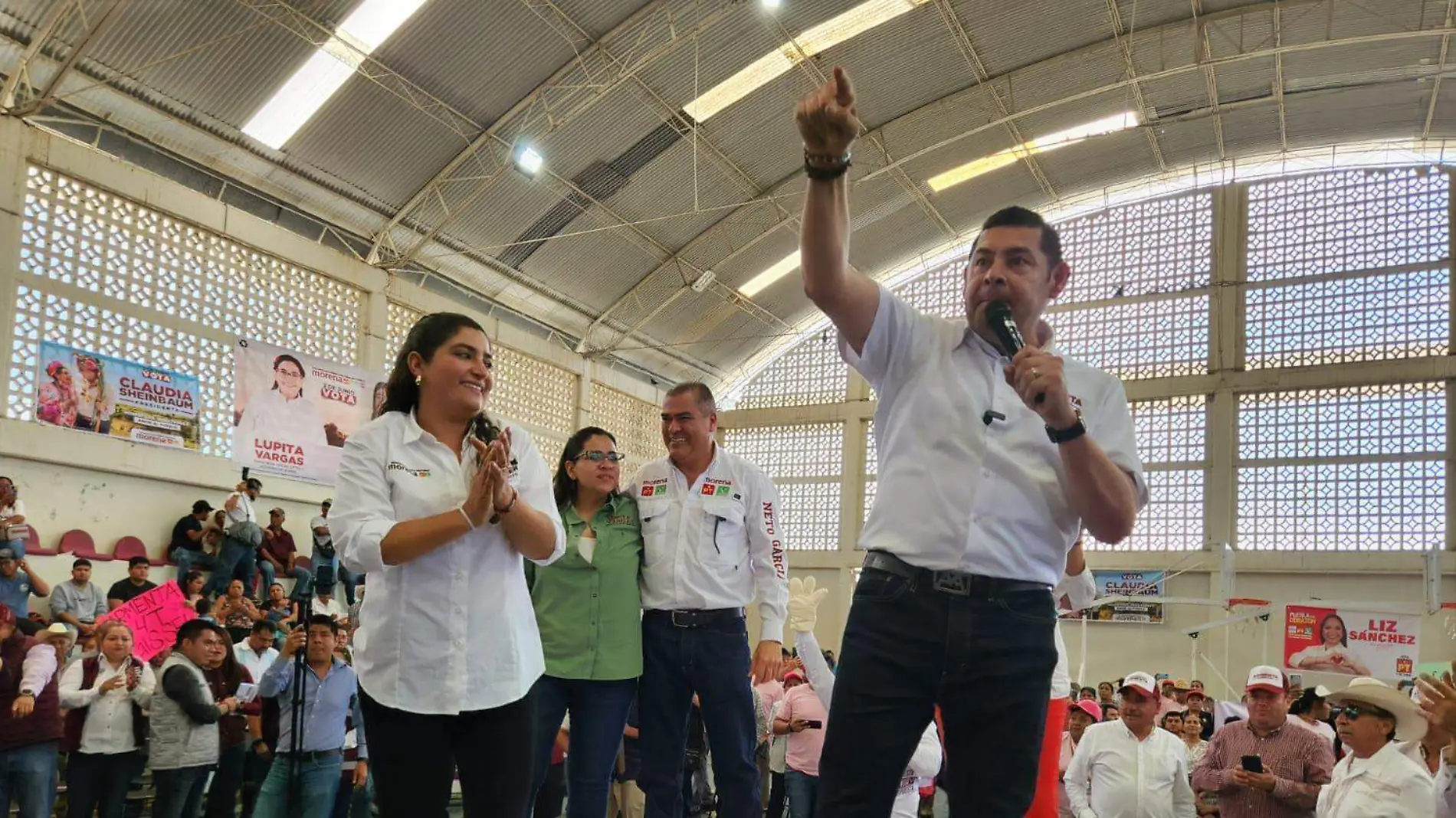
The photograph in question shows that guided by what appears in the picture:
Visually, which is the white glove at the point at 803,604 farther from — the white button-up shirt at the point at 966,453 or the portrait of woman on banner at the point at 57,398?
the portrait of woman on banner at the point at 57,398

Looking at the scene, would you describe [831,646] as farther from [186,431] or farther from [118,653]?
[118,653]

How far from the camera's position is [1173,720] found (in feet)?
29.3

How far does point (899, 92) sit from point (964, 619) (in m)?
16.7

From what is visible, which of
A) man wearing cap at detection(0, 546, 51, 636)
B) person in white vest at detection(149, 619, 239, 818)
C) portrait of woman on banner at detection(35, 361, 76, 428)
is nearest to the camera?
person in white vest at detection(149, 619, 239, 818)

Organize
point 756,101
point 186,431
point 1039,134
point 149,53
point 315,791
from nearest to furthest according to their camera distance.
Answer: point 315,791 → point 149,53 → point 186,431 → point 756,101 → point 1039,134

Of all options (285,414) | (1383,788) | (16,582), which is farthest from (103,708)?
(1383,788)

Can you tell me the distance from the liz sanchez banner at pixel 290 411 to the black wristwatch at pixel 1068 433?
37.8 ft

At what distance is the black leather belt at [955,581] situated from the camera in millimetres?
2061

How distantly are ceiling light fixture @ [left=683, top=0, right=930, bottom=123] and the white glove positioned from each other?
1247 centimetres

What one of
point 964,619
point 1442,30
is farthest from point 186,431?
point 1442,30

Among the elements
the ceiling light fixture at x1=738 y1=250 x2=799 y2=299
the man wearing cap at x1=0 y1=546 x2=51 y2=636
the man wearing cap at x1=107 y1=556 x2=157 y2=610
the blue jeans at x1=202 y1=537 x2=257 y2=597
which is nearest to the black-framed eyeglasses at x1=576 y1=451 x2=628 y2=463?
the man wearing cap at x1=0 y1=546 x2=51 y2=636

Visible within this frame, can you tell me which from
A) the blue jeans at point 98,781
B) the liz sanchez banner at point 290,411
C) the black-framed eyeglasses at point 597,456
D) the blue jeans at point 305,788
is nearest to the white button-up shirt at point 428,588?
the black-framed eyeglasses at point 597,456

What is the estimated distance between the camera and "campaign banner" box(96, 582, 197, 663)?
313 inches

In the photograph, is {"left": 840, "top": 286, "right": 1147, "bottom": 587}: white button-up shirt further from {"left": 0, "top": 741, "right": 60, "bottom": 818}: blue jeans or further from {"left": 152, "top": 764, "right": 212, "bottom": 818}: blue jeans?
{"left": 0, "top": 741, "right": 60, "bottom": 818}: blue jeans
